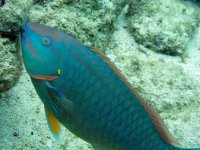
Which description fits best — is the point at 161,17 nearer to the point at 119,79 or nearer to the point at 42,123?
the point at 42,123

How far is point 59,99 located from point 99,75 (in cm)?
22

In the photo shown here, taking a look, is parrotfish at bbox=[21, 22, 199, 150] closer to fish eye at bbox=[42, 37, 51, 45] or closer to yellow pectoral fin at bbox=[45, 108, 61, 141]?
fish eye at bbox=[42, 37, 51, 45]

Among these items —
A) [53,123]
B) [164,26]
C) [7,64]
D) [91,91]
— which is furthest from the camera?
[164,26]

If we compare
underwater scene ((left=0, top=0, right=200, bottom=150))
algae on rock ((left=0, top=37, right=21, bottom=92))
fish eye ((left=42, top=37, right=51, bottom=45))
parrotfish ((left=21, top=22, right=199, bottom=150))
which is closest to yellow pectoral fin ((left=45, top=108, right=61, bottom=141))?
underwater scene ((left=0, top=0, right=200, bottom=150))

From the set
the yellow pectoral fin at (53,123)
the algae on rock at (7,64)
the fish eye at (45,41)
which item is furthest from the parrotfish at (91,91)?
the algae on rock at (7,64)

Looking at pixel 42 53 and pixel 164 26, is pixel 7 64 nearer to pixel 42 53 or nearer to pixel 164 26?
pixel 42 53

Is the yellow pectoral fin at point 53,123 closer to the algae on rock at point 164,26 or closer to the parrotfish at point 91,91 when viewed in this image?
the parrotfish at point 91,91

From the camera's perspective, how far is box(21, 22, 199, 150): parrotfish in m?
1.49

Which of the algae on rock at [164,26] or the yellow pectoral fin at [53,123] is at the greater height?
the yellow pectoral fin at [53,123]

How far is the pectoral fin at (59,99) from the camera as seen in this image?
148 cm

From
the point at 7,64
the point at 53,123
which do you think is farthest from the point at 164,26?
the point at 53,123

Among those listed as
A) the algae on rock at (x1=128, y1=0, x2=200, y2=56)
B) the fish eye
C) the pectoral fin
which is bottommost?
the algae on rock at (x1=128, y1=0, x2=200, y2=56)

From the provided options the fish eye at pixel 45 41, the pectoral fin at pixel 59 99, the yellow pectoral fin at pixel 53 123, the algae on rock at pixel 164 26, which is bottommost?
the algae on rock at pixel 164 26

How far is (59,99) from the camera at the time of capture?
148 centimetres
